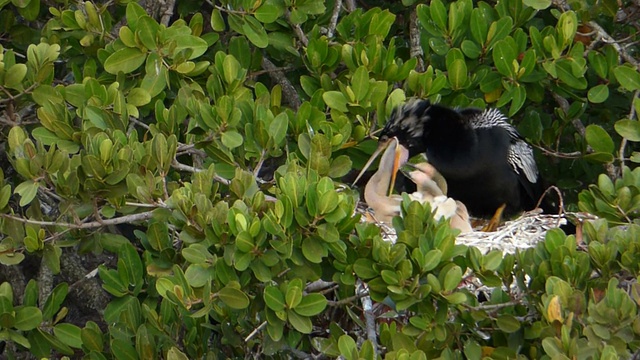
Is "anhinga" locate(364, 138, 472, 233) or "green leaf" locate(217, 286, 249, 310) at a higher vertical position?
"green leaf" locate(217, 286, 249, 310)

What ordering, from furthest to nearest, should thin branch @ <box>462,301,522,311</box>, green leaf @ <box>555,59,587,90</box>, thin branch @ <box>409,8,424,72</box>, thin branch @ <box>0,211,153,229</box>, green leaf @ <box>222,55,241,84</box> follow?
1. thin branch @ <box>409,8,424,72</box>
2. green leaf @ <box>555,59,587,90</box>
3. green leaf @ <box>222,55,241,84</box>
4. thin branch @ <box>0,211,153,229</box>
5. thin branch @ <box>462,301,522,311</box>

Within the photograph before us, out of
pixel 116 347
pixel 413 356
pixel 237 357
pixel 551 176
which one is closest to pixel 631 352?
pixel 413 356

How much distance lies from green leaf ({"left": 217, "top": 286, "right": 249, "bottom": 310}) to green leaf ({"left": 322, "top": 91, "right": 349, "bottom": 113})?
3.73ft

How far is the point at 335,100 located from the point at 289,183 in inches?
38.4

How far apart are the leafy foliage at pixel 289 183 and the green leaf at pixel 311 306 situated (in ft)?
0.04

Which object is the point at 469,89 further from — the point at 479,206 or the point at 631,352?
the point at 631,352

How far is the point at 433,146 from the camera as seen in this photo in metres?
5.02

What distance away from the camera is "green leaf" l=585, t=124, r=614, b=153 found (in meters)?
4.35

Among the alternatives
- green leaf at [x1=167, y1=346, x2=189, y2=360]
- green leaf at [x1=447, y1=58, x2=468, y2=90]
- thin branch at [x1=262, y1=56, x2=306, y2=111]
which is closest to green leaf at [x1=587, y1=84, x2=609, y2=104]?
green leaf at [x1=447, y1=58, x2=468, y2=90]

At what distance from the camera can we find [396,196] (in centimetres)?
472

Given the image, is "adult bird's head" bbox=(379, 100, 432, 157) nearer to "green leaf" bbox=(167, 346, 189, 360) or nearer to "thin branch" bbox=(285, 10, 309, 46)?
"thin branch" bbox=(285, 10, 309, 46)

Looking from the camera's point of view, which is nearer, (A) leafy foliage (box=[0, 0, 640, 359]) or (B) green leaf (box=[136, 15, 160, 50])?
(A) leafy foliage (box=[0, 0, 640, 359])

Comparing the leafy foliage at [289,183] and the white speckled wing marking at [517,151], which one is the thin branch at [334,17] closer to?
the leafy foliage at [289,183]

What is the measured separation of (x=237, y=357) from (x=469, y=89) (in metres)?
1.55
